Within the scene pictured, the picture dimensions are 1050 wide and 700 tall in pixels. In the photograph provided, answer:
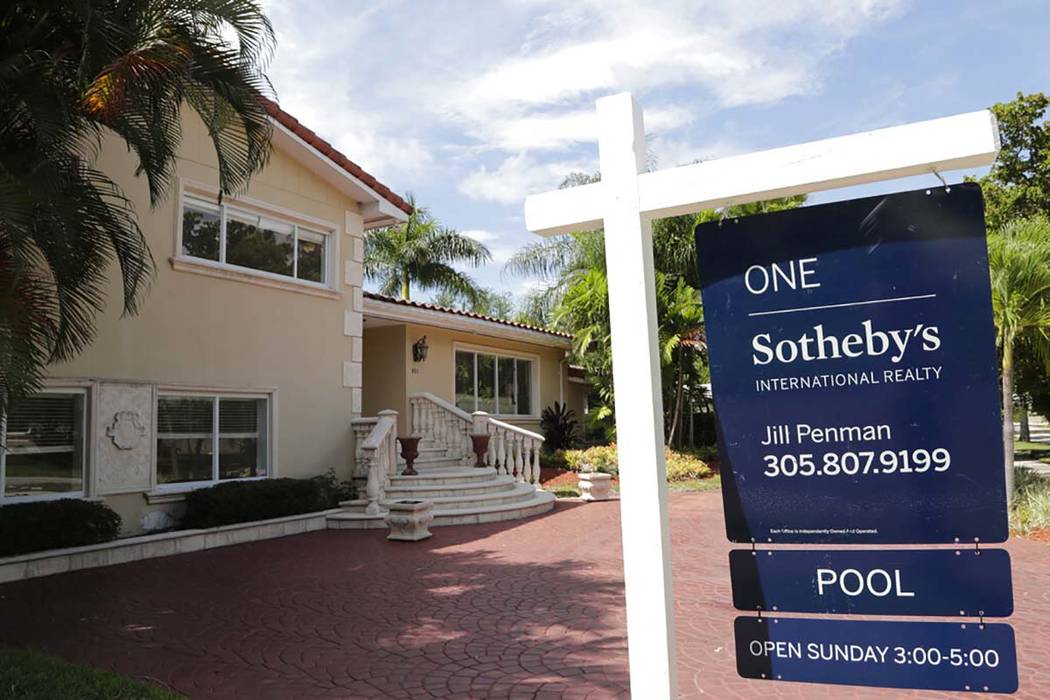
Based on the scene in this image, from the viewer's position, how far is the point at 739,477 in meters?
2.38

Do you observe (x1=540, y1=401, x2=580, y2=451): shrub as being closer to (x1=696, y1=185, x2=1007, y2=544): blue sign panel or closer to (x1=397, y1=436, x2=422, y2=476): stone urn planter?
(x1=397, y1=436, x2=422, y2=476): stone urn planter

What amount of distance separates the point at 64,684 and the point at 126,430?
6.21 m

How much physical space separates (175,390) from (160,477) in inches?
48.7

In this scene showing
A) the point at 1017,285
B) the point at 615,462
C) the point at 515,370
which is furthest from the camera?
the point at 515,370

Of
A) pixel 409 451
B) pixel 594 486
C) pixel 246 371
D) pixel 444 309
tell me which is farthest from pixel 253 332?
pixel 594 486

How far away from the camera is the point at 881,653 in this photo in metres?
2.22

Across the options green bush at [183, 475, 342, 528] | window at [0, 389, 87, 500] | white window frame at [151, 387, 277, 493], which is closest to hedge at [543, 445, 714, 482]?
green bush at [183, 475, 342, 528]

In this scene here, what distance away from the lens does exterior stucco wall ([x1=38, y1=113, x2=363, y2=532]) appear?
32.4 ft

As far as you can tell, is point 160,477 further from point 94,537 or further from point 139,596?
point 139,596

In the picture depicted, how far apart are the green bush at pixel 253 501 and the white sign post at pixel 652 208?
9.01 meters

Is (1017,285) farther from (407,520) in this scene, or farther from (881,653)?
(881,653)

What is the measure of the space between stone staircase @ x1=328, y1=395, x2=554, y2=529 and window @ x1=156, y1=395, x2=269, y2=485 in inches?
66.7

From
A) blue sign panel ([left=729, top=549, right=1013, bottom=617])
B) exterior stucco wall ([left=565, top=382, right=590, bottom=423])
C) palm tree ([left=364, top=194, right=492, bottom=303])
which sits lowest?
blue sign panel ([left=729, top=549, right=1013, bottom=617])

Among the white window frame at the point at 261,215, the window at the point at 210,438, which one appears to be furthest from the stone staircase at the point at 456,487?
the white window frame at the point at 261,215
